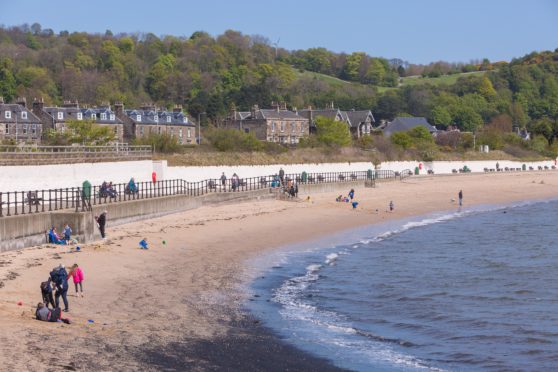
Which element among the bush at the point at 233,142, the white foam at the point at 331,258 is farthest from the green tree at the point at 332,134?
the white foam at the point at 331,258

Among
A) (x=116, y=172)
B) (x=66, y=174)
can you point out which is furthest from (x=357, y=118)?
(x=66, y=174)

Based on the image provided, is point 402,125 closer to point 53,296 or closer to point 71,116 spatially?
Result: point 71,116

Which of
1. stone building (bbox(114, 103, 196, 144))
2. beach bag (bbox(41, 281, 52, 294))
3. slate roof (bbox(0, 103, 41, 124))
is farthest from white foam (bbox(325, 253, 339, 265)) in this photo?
stone building (bbox(114, 103, 196, 144))

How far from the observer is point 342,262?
3006 centimetres

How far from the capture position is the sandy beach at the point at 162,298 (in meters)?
A: 15.2

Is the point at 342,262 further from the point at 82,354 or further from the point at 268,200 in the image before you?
the point at 268,200

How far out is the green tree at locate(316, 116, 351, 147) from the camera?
88250mm

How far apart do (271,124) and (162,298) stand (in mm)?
82968

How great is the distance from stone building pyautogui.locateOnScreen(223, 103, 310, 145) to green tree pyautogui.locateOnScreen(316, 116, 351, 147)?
7.57 m

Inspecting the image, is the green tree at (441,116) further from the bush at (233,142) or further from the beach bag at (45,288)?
the beach bag at (45,288)

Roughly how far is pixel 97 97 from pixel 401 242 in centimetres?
9387

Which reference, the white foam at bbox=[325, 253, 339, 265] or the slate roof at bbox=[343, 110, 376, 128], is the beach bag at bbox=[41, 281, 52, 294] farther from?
the slate roof at bbox=[343, 110, 376, 128]

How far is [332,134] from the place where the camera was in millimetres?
90125

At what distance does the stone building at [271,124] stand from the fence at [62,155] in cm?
4614
